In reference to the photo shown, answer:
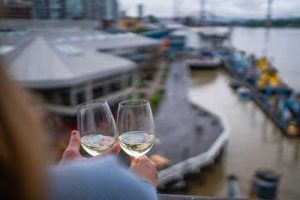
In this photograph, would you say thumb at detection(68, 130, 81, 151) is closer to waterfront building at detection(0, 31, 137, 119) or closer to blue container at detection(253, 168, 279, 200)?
blue container at detection(253, 168, 279, 200)

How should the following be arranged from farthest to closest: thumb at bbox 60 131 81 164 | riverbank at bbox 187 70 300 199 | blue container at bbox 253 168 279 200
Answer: riverbank at bbox 187 70 300 199
blue container at bbox 253 168 279 200
thumb at bbox 60 131 81 164

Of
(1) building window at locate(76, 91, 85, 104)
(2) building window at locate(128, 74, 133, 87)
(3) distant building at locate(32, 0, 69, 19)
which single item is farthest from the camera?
(2) building window at locate(128, 74, 133, 87)

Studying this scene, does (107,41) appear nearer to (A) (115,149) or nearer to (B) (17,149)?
(A) (115,149)

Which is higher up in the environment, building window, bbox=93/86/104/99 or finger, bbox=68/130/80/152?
finger, bbox=68/130/80/152

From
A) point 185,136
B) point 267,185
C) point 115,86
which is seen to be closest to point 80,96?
point 115,86

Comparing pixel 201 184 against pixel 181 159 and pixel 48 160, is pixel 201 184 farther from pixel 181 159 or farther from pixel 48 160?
pixel 48 160

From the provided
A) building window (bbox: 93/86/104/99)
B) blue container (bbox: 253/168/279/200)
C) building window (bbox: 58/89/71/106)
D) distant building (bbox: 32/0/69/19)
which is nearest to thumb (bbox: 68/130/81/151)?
distant building (bbox: 32/0/69/19)
